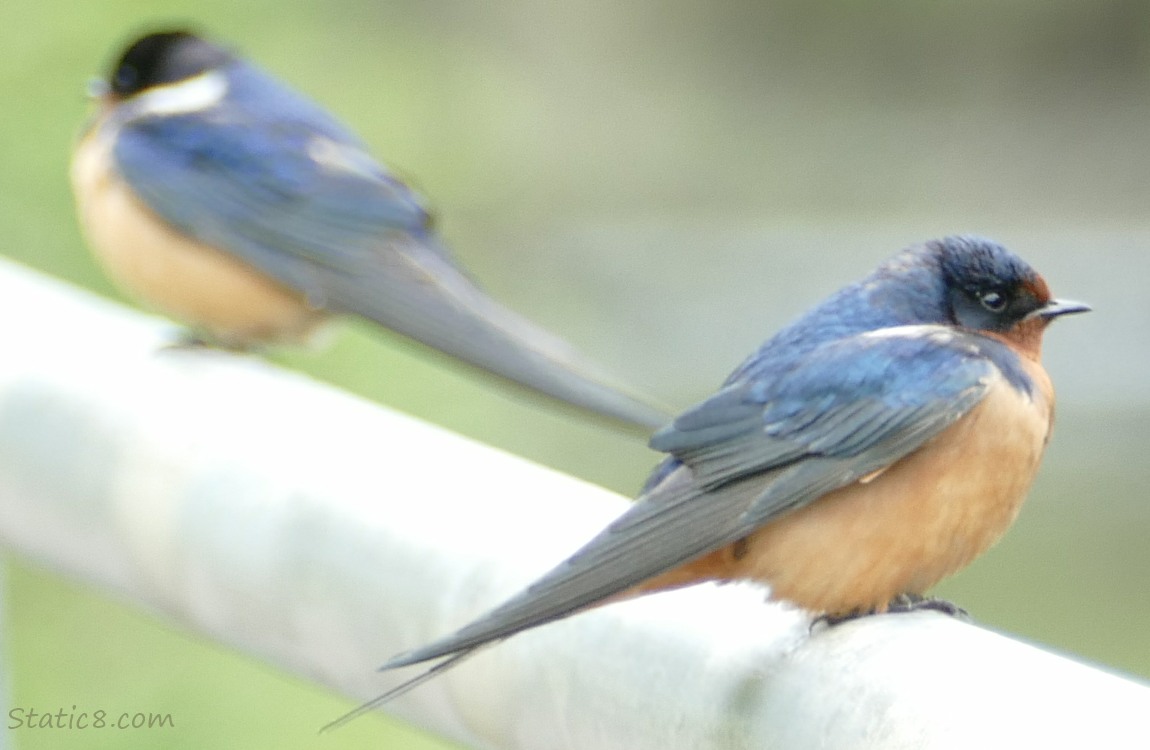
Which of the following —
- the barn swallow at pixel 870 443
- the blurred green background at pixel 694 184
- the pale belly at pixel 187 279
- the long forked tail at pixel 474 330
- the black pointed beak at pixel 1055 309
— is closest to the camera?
the barn swallow at pixel 870 443

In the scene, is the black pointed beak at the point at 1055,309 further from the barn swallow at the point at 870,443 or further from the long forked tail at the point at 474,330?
the long forked tail at the point at 474,330

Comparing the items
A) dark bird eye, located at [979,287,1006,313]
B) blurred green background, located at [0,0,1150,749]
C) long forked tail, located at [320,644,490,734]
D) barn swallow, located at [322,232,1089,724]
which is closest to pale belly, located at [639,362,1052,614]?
barn swallow, located at [322,232,1089,724]

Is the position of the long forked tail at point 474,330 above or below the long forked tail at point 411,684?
above

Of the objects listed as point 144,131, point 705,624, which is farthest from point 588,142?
point 705,624

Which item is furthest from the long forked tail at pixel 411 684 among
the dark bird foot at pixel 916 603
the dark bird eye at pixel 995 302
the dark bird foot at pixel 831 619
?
the dark bird eye at pixel 995 302

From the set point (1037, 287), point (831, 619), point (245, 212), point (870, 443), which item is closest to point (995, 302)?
point (1037, 287)
